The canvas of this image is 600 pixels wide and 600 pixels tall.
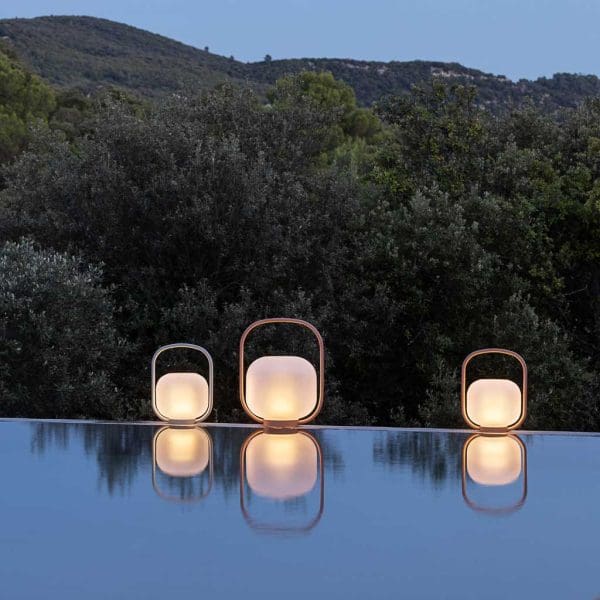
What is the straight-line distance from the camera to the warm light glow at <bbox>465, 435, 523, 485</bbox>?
2.57m

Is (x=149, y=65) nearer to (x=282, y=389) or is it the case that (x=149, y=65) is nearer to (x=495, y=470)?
(x=282, y=389)

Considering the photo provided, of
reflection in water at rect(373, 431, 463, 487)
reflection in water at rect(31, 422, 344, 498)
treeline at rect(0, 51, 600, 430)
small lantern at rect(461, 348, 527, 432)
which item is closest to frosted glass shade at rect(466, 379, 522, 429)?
small lantern at rect(461, 348, 527, 432)

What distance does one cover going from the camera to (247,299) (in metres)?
7.08

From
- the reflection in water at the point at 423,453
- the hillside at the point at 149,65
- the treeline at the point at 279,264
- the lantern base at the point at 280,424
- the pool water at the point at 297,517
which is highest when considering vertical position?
the hillside at the point at 149,65

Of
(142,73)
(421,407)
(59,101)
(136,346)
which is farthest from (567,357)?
(142,73)

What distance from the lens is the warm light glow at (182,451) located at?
2654mm

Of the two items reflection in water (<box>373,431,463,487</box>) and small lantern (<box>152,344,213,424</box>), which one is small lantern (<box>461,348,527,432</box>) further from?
small lantern (<box>152,344,213,424</box>)

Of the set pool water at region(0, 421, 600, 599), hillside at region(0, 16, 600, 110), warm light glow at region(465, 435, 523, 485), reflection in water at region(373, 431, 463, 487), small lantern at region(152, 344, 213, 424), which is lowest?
pool water at region(0, 421, 600, 599)

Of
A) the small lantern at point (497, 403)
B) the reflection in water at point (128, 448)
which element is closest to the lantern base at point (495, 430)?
the small lantern at point (497, 403)

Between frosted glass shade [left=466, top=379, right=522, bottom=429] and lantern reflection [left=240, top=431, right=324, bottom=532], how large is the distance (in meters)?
0.55

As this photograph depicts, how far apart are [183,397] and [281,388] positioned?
42 centimetres

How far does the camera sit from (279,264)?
7324 mm

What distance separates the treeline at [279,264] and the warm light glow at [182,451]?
9.68 ft

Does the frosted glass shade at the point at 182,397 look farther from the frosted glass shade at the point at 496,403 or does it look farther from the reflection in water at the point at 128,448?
the frosted glass shade at the point at 496,403
